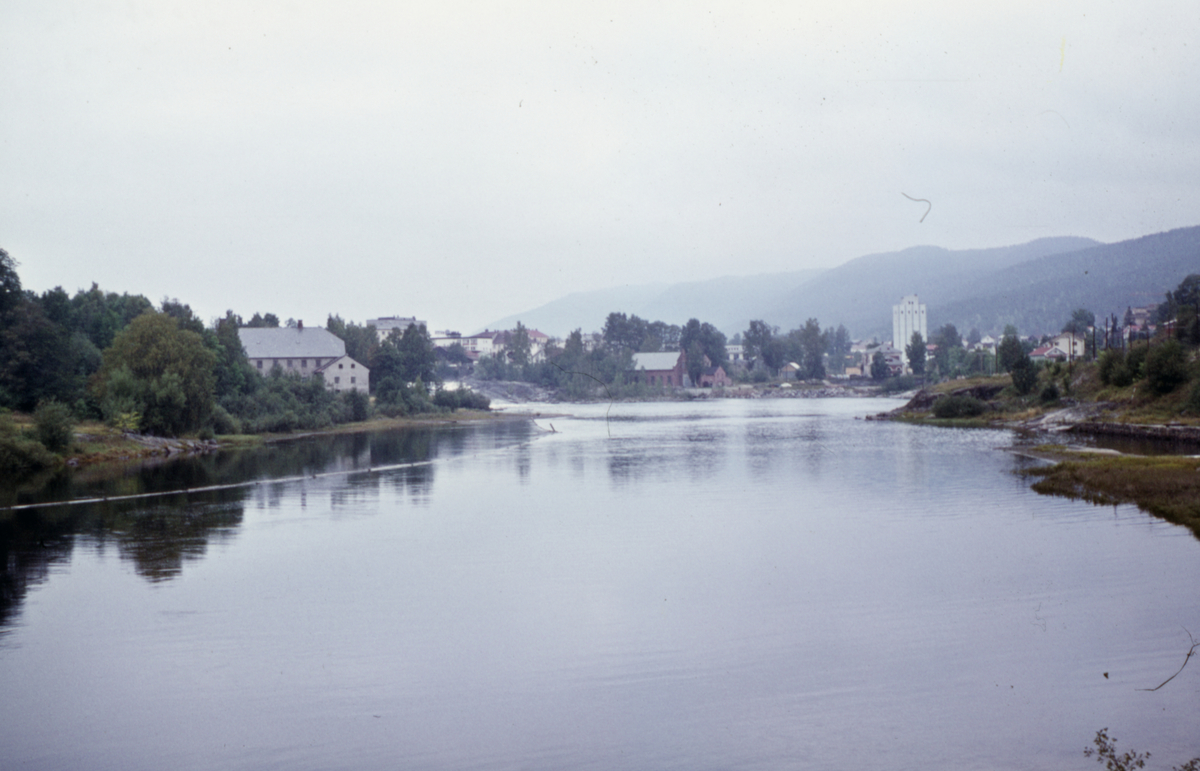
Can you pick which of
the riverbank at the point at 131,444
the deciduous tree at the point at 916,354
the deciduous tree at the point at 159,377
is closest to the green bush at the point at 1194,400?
the riverbank at the point at 131,444

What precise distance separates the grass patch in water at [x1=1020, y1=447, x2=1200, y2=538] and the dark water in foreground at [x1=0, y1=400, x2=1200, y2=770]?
970 mm

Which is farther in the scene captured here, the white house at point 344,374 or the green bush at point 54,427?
the white house at point 344,374

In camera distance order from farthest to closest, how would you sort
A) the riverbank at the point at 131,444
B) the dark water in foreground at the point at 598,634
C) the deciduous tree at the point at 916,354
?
the deciduous tree at the point at 916,354, the riverbank at the point at 131,444, the dark water in foreground at the point at 598,634

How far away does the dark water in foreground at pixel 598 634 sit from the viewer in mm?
9305

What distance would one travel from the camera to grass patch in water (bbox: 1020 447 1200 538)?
21.3 m

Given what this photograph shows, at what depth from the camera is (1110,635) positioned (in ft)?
39.9

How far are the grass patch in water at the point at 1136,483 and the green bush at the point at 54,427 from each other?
3785cm

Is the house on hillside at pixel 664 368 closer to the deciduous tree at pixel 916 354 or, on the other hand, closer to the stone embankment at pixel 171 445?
the deciduous tree at pixel 916 354

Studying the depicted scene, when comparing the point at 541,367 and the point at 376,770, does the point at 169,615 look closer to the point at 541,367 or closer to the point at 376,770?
the point at 376,770

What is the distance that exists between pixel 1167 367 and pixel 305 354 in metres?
65.8

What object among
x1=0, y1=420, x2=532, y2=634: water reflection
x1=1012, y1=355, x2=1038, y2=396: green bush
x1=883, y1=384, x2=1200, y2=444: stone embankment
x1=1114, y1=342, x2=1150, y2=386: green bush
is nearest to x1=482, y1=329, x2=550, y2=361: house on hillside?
x1=883, y1=384, x2=1200, y2=444: stone embankment

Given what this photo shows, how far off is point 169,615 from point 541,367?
394 feet

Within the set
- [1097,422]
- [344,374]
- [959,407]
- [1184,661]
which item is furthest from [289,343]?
[1184,661]

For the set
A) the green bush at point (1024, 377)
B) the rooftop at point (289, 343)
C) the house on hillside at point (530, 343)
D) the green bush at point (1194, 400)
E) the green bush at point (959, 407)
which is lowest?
the green bush at point (959, 407)
